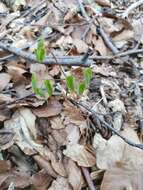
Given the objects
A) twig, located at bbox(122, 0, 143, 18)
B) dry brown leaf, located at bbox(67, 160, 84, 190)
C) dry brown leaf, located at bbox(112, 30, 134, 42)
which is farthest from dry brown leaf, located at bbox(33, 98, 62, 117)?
twig, located at bbox(122, 0, 143, 18)

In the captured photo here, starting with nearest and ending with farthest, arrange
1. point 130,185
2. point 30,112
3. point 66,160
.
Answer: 1. point 130,185
2. point 66,160
3. point 30,112

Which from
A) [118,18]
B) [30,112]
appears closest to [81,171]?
[30,112]

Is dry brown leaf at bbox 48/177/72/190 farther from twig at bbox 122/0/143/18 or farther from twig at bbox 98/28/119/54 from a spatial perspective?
twig at bbox 122/0/143/18

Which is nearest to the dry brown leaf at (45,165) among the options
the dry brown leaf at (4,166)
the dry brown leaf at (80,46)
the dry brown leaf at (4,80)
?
the dry brown leaf at (4,166)

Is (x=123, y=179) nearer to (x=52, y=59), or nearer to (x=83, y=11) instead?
(x=52, y=59)

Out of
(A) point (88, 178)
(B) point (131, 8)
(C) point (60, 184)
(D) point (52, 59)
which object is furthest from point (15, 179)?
(B) point (131, 8)

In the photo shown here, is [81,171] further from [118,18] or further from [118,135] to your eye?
[118,18]

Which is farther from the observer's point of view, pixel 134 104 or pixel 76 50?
pixel 76 50
